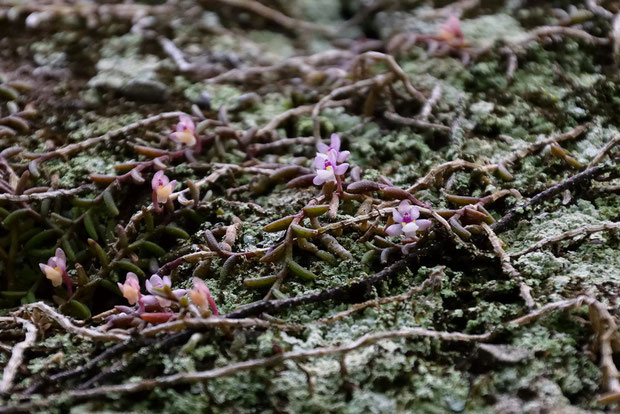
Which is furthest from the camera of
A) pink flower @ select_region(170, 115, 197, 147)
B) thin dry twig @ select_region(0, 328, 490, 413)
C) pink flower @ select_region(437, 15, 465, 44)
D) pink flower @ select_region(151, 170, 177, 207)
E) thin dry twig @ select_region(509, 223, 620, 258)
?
pink flower @ select_region(437, 15, 465, 44)

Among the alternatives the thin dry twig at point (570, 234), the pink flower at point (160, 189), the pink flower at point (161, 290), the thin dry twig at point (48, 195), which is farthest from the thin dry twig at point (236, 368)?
the thin dry twig at point (48, 195)

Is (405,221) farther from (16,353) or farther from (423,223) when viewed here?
(16,353)

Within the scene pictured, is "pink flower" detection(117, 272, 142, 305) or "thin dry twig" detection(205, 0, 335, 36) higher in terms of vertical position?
"thin dry twig" detection(205, 0, 335, 36)

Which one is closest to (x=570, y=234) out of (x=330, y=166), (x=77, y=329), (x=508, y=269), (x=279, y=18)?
(x=508, y=269)

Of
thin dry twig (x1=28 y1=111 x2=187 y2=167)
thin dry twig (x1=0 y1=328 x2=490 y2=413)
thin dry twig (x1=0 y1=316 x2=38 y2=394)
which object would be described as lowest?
thin dry twig (x1=0 y1=316 x2=38 y2=394)

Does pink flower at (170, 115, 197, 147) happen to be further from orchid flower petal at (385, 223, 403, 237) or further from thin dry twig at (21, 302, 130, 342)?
orchid flower petal at (385, 223, 403, 237)

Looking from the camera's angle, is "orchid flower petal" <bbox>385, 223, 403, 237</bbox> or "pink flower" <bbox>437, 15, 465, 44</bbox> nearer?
"orchid flower petal" <bbox>385, 223, 403, 237</bbox>

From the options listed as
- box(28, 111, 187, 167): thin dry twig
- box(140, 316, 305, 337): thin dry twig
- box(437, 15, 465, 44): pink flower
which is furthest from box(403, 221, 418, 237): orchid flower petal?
box(437, 15, 465, 44): pink flower
